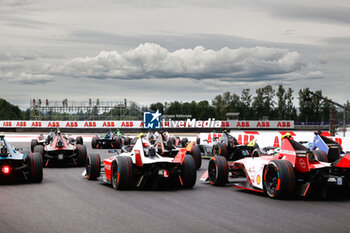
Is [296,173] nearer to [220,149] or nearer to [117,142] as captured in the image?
[220,149]

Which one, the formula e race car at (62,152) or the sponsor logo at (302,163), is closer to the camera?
the sponsor logo at (302,163)

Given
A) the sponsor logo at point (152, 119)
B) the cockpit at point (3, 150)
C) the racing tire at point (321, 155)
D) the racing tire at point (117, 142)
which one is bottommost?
the racing tire at point (117, 142)

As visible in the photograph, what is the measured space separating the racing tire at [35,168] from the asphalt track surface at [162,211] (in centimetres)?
95

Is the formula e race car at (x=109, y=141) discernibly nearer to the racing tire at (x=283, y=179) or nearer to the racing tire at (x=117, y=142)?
the racing tire at (x=117, y=142)

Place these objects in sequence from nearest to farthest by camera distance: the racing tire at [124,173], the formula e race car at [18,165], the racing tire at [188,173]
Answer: the racing tire at [124,173], the racing tire at [188,173], the formula e race car at [18,165]

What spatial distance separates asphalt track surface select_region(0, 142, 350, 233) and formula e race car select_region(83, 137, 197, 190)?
1.17 ft

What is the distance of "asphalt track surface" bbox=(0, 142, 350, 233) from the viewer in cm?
773

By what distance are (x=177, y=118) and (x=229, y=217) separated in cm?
6957

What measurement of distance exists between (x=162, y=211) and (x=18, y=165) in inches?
237

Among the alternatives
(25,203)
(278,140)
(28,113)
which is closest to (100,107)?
(28,113)

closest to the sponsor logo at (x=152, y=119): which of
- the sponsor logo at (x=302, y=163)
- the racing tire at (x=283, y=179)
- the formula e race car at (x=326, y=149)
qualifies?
the formula e race car at (x=326, y=149)

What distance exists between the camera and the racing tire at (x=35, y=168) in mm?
13391

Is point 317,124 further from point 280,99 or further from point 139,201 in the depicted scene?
point 139,201

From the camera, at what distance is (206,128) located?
195ft
